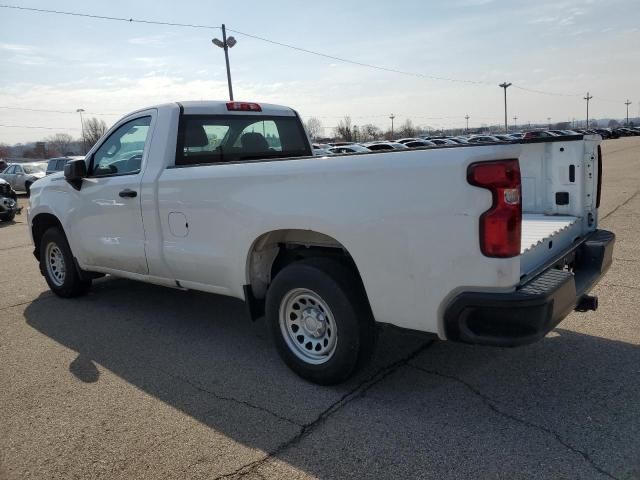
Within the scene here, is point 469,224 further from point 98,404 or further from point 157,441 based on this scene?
point 98,404

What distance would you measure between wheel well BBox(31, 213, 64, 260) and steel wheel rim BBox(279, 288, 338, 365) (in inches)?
141

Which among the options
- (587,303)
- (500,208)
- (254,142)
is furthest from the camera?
(254,142)

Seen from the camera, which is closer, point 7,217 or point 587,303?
point 587,303

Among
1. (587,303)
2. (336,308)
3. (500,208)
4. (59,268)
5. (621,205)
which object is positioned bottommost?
(621,205)

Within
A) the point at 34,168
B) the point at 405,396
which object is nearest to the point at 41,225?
the point at 405,396

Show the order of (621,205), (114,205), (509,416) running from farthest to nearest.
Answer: (621,205)
(114,205)
(509,416)

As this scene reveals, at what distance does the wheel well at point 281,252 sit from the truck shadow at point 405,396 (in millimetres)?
648

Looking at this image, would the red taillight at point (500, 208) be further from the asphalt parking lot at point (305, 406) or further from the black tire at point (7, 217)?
the black tire at point (7, 217)

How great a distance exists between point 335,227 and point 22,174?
81.2ft

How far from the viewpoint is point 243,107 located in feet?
17.4

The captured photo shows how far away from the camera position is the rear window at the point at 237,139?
479 centimetres

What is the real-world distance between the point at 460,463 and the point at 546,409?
83 cm

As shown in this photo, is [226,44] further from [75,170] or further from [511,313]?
[511,313]

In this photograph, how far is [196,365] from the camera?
422 centimetres
